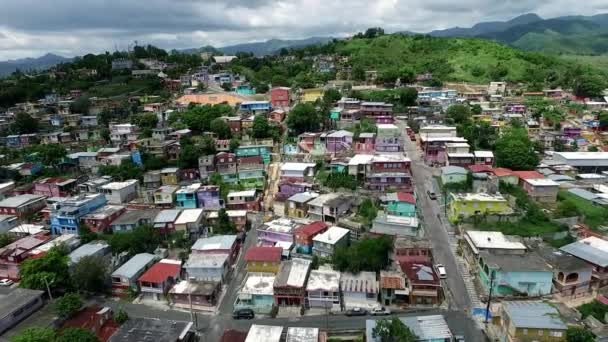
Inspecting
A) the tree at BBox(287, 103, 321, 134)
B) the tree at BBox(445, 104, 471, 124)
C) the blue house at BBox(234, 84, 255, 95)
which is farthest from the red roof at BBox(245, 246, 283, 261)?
the blue house at BBox(234, 84, 255, 95)

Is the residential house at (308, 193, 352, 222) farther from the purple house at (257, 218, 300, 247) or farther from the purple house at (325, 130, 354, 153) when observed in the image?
the purple house at (325, 130, 354, 153)

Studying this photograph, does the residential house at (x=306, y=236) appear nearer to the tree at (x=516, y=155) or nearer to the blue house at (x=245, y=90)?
the tree at (x=516, y=155)

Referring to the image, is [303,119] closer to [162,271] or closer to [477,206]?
[477,206]

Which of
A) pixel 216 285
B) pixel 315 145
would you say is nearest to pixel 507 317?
pixel 216 285

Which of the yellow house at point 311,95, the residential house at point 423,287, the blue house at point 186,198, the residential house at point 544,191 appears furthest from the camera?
the yellow house at point 311,95

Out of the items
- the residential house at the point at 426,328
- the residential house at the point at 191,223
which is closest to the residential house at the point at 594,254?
the residential house at the point at 426,328

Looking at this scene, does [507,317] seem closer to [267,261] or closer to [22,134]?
[267,261]
